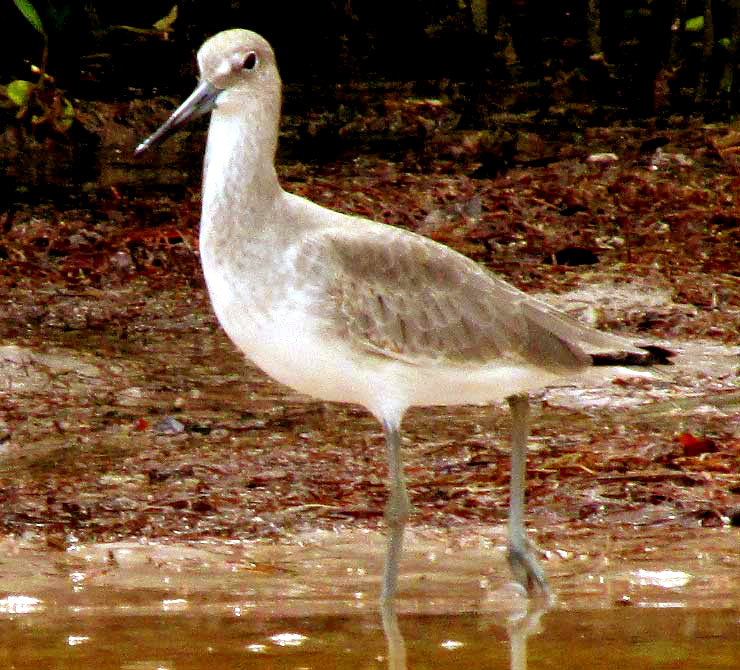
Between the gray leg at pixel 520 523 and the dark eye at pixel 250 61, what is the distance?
1.42 m

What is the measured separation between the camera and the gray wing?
539 centimetres

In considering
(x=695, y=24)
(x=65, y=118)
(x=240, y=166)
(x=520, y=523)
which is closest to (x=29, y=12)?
(x=65, y=118)

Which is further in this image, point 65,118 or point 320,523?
point 65,118

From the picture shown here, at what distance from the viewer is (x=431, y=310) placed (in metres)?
5.58

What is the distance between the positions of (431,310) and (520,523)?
0.75 m

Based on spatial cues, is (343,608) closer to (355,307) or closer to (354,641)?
(354,641)

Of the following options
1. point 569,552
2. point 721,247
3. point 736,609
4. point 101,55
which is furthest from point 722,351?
point 101,55

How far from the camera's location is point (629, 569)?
→ 550cm

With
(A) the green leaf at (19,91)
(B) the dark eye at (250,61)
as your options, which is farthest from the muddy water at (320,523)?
A: (A) the green leaf at (19,91)

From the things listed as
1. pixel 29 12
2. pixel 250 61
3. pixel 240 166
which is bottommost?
pixel 240 166

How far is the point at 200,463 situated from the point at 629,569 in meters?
1.85

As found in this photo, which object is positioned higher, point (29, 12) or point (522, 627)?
point (29, 12)

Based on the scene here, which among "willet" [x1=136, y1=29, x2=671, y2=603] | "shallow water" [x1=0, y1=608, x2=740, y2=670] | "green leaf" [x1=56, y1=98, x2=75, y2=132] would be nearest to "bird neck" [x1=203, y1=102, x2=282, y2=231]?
"willet" [x1=136, y1=29, x2=671, y2=603]

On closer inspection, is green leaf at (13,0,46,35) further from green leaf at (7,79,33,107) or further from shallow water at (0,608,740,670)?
shallow water at (0,608,740,670)
